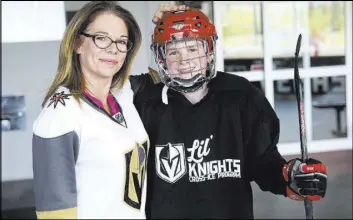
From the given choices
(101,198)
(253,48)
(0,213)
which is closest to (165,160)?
(101,198)

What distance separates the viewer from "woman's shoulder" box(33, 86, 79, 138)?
4.47ft

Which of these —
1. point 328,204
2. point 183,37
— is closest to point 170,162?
point 183,37

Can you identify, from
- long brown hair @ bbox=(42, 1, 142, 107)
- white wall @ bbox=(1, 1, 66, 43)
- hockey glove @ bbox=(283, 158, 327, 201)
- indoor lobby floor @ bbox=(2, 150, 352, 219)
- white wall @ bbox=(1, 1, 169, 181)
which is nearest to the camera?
long brown hair @ bbox=(42, 1, 142, 107)

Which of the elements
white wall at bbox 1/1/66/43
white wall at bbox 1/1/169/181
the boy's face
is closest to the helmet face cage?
the boy's face

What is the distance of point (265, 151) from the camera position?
71.4 inches

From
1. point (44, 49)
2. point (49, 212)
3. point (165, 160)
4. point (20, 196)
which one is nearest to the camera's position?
point (49, 212)

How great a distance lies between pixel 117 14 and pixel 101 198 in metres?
0.48

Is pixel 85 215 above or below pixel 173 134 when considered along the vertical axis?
below

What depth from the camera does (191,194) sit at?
179 cm

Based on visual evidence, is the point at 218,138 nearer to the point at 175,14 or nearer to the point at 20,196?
the point at 175,14

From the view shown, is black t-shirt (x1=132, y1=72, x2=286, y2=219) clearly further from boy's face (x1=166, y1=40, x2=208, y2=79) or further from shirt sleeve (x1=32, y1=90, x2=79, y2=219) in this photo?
shirt sleeve (x1=32, y1=90, x2=79, y2=219)

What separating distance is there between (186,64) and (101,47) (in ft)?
1.07

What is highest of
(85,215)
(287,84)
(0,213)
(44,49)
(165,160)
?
(44,49)

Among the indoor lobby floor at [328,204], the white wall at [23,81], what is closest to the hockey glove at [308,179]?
the indoor lobby floor at [328,204]
